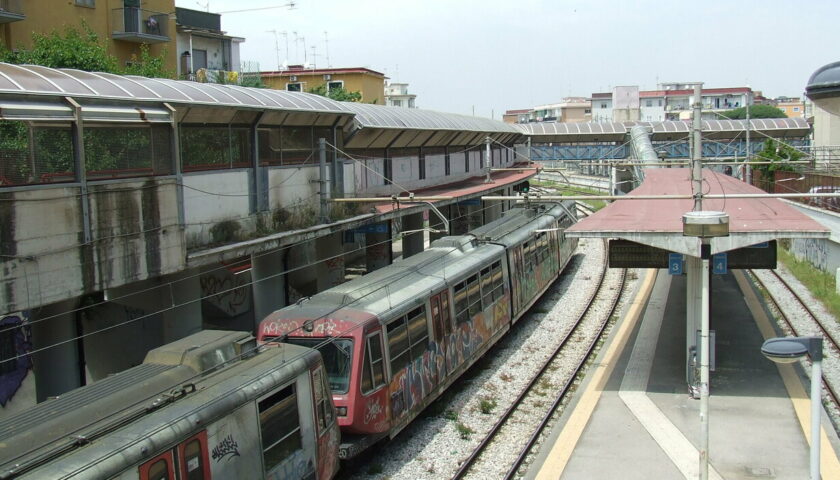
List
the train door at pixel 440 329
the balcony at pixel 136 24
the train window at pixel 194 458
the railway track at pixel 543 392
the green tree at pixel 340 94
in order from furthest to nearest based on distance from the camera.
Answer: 1. the green tree at pixel 340 94
2. the balcony at pixel 136 24
3. the train door at pixel 440 329
4. the railway track at pixel 543 392
5. the train window at pixel 194 458

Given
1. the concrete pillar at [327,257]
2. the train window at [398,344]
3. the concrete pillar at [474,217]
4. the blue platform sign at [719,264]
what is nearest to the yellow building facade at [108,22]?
the concrete pillar at [327,257]

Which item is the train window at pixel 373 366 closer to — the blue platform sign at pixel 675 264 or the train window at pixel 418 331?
the train window at pixel 418 331

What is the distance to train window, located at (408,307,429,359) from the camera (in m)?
12.6

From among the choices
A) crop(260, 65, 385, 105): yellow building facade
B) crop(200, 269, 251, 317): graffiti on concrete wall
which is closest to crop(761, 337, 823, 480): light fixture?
crop(200, 269, 251, 317): graffiti on concrete wall

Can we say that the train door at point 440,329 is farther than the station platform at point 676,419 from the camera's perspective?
Yes

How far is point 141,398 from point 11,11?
798 inches

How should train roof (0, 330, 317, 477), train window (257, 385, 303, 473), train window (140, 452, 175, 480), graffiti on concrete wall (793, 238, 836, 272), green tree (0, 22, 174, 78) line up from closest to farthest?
train roof (0, 330, 317, 477), train window (140, 452, 175, 480), train window (257, 385, 303, 473), green tree (0, 22, 174, 78), graffiti on concrete wall (793, 238, 836, 272)

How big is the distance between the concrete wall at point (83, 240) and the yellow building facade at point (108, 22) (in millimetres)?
14037

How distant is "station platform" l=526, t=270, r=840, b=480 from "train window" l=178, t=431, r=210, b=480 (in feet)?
17.7

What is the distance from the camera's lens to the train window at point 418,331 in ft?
41.4

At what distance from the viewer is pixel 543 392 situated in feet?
49.9

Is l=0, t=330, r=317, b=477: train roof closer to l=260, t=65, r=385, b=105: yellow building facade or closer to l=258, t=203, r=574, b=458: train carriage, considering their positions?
l=258, t=203, r=574, b=458: train carriage

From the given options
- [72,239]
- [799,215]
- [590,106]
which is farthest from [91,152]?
[590,106]

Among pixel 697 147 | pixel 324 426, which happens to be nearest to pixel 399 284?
pixel 324 426
